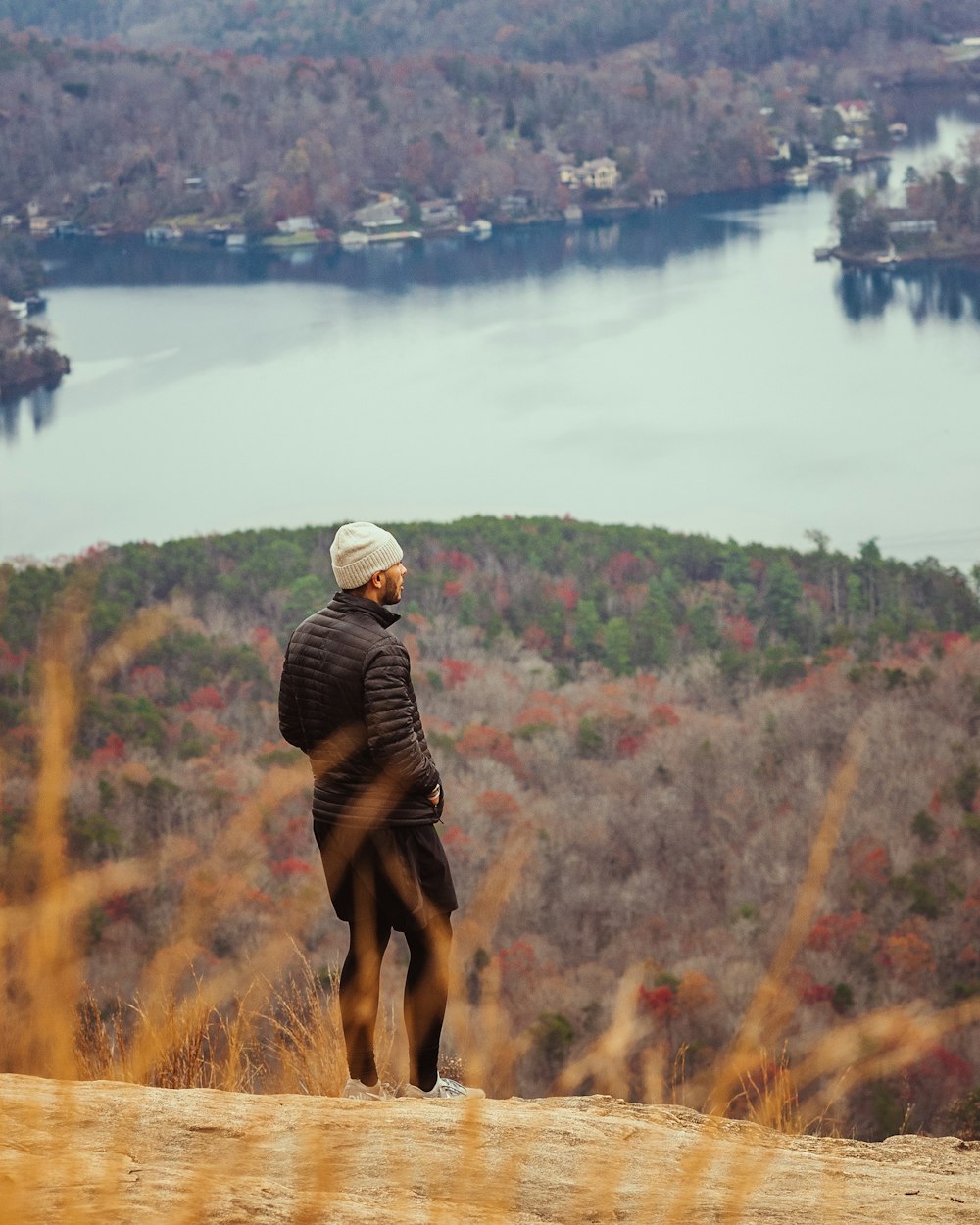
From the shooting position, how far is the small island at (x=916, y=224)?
50.7 meters

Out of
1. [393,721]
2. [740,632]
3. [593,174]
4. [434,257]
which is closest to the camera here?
[393,721]

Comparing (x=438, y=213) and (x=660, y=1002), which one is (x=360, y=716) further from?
(x=438, y=213)

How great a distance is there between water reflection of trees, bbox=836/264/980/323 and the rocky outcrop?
44911 millimetres

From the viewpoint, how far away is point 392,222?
61.7 meters

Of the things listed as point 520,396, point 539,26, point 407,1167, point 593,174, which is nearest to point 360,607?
point 407,1167

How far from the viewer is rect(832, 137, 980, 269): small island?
5072cm

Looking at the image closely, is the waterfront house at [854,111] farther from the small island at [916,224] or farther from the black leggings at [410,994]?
the black leggings at [410,994]

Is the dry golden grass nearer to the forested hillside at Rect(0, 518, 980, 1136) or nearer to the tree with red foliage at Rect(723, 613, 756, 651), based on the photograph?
the forested hillside at Rect(0, 518, 980, 1136)

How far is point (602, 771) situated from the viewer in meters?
17.3

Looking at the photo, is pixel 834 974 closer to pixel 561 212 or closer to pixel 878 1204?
pixel 878 1204

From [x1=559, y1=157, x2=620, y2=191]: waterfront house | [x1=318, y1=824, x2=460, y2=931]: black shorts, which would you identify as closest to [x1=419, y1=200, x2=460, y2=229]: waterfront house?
[x1=559, y1=157, x2=620, y2=191]: waterfront house

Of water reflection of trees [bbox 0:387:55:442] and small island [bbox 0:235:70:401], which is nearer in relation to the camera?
water reflection of trees [bbox 0:387:55:442]

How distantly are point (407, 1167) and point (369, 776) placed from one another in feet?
2.47

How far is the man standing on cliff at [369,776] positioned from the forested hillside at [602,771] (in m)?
1.46
